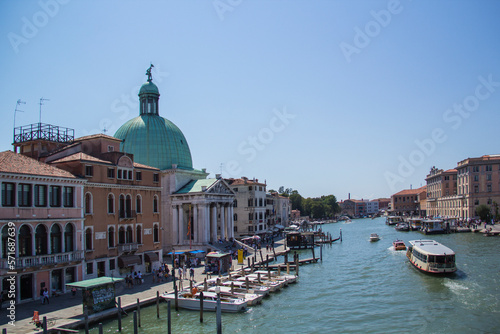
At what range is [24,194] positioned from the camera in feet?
84.2

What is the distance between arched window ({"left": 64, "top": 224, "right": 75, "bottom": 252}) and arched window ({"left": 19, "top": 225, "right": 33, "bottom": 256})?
2742 millimetres

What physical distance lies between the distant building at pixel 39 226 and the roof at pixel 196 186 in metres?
22.8

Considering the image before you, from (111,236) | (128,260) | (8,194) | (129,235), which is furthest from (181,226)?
(8,194)

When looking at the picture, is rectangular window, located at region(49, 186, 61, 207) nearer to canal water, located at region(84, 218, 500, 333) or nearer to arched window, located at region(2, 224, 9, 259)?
arched window, located at region(2, 224, 9, 259)

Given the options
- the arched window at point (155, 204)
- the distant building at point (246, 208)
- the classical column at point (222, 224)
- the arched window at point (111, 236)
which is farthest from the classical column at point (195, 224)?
the distant building at point (246, 208)

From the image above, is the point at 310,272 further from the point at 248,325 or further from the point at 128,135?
the point at 128,135

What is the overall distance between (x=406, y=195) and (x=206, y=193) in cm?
12118

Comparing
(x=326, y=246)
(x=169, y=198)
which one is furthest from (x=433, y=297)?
(x=326, y=246)

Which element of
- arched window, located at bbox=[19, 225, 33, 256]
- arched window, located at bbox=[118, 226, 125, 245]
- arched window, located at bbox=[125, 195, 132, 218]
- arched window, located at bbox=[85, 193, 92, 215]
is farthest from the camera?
arched window, located at bbox=[125, 195, 132, 218]

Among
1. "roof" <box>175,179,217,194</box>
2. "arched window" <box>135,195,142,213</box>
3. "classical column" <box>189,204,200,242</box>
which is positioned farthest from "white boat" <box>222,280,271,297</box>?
"roof" <box>175,179,217,194</box>

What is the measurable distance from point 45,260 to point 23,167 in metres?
5.73

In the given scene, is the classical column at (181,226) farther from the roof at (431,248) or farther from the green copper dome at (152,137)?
the roof at (431,248)

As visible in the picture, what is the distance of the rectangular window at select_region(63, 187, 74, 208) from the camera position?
28663 mm

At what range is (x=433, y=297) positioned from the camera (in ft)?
95.2
